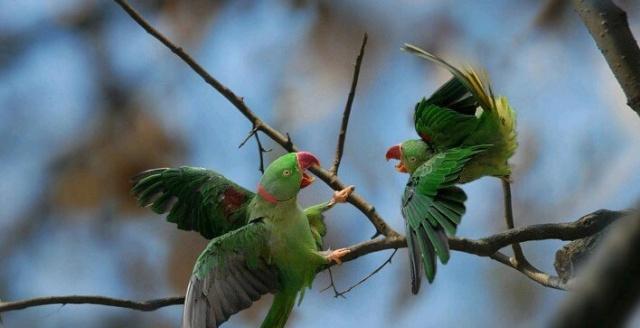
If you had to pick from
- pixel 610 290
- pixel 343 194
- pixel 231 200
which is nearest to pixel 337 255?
pixel 343 194

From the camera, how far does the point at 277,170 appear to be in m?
1.29

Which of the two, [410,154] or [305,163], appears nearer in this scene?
[305,163]

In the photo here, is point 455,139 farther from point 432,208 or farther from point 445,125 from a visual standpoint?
point 432,208

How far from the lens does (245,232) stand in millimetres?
1265

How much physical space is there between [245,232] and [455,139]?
42cm

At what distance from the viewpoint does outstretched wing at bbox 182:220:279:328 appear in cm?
118

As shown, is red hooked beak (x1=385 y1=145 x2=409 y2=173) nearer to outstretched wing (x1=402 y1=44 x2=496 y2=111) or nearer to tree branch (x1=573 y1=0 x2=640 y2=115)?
outstretched wing (x1=402 y1=44 x2=496 y2=111)

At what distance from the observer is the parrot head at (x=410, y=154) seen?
4.65 ft

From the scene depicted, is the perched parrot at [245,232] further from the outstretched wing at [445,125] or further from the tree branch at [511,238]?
the outstretched wing at [445,125]

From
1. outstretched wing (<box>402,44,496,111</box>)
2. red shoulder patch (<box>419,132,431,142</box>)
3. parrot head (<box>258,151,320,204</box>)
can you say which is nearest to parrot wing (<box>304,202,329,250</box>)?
parrot head (<box>258,151,320,204</box>)

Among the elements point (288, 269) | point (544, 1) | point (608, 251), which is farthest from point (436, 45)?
point (608, 251)

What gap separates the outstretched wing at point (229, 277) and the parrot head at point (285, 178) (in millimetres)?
52

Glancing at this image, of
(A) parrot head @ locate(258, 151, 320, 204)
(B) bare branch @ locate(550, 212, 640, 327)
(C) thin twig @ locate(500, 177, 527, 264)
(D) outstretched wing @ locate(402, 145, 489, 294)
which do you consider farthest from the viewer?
(C) thin twig @ locate(500, 177, 527, 264)

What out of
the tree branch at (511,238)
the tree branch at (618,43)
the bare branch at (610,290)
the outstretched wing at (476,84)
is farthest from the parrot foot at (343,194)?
the bare branch at (610,290)
